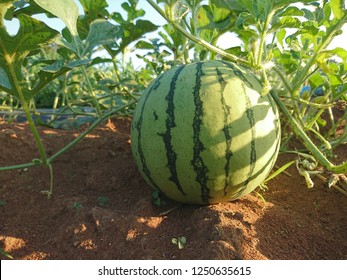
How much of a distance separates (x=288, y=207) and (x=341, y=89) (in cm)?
60

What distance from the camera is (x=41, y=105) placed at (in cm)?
468

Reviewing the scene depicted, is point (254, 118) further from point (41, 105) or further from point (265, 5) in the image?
point (41, 105)

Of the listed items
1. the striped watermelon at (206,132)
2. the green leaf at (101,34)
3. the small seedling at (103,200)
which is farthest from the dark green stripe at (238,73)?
the small seedling at (103,200)

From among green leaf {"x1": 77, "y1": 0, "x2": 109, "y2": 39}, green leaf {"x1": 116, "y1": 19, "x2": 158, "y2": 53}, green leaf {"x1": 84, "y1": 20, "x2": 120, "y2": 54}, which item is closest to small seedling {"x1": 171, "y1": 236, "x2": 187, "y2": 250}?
green leaf {"x1": 84, "y1": 20, "x2": 120, "y2": 54}

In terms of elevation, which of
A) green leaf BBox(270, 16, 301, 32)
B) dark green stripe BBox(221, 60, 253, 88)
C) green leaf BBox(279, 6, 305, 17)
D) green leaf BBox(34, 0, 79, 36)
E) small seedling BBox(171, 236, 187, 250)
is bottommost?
small seedling BBox(171, 236, 187, 250)

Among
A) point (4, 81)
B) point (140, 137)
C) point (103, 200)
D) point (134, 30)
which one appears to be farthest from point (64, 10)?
point (103, 200)

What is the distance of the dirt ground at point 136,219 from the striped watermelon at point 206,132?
154 mm

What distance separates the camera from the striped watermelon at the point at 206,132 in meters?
1.64

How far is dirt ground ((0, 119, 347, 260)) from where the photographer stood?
161cm

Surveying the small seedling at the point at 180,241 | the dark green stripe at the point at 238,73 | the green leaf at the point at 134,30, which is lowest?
the small seedling at the point at 180,241

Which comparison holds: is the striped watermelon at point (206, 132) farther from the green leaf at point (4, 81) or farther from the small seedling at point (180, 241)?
the green leaf at point (4, 81)

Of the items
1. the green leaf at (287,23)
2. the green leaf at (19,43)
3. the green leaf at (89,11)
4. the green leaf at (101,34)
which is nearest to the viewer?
the green leaf at (19,43)

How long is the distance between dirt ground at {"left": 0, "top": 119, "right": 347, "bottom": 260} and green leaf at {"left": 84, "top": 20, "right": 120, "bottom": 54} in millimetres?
702

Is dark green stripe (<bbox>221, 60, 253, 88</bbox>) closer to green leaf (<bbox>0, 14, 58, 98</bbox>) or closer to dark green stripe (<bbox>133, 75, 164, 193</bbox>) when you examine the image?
dark green stripe (<bbox>133, 75, 164, 193</bbox>)
